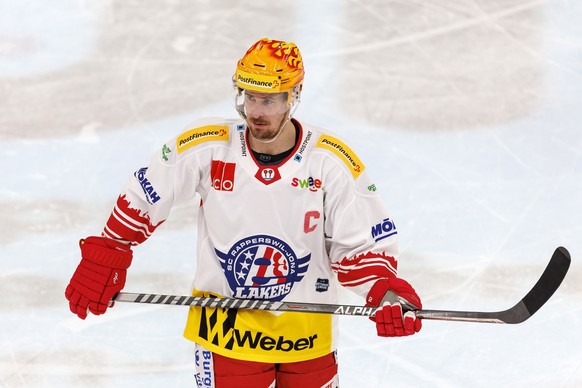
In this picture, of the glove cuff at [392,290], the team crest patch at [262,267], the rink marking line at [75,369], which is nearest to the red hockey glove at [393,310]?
the glove cuff at [392,290]

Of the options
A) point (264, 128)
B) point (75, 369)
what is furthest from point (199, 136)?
point (75, 369)

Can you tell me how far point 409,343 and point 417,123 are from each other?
4.04 feet

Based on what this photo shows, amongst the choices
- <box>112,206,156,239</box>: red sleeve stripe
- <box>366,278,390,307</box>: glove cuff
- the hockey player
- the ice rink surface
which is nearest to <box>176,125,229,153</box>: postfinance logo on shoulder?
the hockey player

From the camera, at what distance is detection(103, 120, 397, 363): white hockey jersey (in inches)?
113

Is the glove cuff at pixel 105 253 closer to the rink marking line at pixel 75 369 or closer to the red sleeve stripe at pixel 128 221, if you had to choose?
the red sleeve stripe at pixel 128 221

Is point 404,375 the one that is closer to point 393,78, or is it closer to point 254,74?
point 254,74

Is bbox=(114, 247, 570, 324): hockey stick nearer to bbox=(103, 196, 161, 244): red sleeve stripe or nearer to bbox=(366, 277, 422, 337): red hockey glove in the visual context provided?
bbox=(366, 277, 422, 337): red hockey glove

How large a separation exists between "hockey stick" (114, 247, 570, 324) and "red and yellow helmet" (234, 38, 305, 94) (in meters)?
0.53

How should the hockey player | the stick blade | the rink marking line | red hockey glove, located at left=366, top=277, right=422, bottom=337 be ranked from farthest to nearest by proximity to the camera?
1. the rink marking line
2. the hockey player
3. red hockey glove, located at left=366, top=277, right=422, bottom=337
4. the stick blade

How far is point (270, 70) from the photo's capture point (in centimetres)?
278

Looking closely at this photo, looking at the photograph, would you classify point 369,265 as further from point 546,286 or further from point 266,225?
point 546,286

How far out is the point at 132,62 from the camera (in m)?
5.04

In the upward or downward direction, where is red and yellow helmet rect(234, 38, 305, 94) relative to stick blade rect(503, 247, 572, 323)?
upward

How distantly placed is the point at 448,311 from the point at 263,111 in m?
0.64
